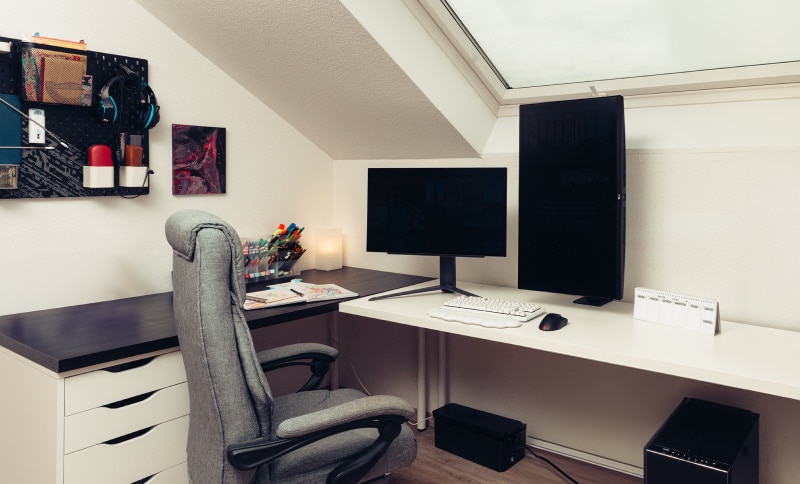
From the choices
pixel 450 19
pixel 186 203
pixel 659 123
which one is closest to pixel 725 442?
pixel 659 123

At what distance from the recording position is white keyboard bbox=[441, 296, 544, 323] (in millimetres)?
2086

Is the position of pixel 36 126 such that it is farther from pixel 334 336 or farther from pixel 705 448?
pixel 705 448

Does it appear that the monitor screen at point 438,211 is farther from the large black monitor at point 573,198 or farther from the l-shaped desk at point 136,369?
the l-shaped desk at point 136,369

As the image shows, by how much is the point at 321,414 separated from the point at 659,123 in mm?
1636

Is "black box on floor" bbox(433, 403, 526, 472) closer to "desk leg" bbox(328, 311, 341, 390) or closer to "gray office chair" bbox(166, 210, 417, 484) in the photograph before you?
"desk leg" bbox(328, 311, 341, 390)

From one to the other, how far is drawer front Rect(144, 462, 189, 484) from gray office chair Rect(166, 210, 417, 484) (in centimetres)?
27

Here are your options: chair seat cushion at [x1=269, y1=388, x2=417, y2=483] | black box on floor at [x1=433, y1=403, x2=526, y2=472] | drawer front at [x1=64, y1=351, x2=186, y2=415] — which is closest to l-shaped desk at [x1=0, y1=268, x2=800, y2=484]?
drawer front at [x1=64, y1=351, x2=186, y2=415]

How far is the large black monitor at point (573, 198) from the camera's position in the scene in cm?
214

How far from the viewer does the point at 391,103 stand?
8.52 feet

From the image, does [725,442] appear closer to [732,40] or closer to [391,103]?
[732,40]

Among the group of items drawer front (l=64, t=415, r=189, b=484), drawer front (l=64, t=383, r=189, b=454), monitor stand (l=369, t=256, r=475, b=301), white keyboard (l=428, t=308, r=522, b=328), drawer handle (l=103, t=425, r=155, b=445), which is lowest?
drawer front (l=64, t=415, r=189, b=484)

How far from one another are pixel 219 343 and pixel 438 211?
4.10ft

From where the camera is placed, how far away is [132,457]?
5.85 feet

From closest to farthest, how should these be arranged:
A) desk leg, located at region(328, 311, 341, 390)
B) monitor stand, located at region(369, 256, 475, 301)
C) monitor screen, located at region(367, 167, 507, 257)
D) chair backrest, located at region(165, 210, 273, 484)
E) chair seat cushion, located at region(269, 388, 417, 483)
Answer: chair backrest, located at region(165, 210, 273, 484)
chair seat cushion, located at region(269, 388, 417, 483)
monitor screen, located at region(367, 167, 507, 257)
monitor stand, located at region(369, 256, 475, 301)
desk leg, located at region(328, 311, 341, 390)
